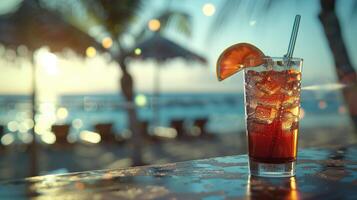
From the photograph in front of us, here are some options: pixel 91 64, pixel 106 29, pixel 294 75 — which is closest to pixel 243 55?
pixel 294 75

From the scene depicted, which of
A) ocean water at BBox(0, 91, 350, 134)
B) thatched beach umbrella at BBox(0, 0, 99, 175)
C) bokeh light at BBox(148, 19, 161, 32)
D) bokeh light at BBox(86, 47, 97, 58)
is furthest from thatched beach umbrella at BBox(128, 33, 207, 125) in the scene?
thatched beach umbrella at BBox(0, 0, 99, 175)

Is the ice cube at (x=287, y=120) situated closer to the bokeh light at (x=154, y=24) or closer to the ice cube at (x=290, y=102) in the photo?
the ice cube at (x=290, y=102)

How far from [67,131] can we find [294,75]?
7346mm

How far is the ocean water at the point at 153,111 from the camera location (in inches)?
393

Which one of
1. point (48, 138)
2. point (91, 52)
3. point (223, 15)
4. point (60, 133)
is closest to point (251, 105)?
point (223, 15)

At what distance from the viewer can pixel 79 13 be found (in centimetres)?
611

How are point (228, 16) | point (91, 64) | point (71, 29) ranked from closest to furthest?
1. point (228, 16)
2. point (71, 29)
3. point (91, 64)

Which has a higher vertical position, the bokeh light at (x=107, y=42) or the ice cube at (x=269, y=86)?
the bokeh light at (x=107, y=42)

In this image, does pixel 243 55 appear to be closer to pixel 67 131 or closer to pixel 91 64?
pixel 91 64

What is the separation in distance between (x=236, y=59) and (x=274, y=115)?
152 millimetres

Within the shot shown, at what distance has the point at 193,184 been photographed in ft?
2.50

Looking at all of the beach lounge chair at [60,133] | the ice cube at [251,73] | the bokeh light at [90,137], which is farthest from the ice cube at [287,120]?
the bokeh light at [90,137]

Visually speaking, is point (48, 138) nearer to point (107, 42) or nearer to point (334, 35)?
point (107, 42)

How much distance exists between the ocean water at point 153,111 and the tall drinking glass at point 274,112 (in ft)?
1.02
